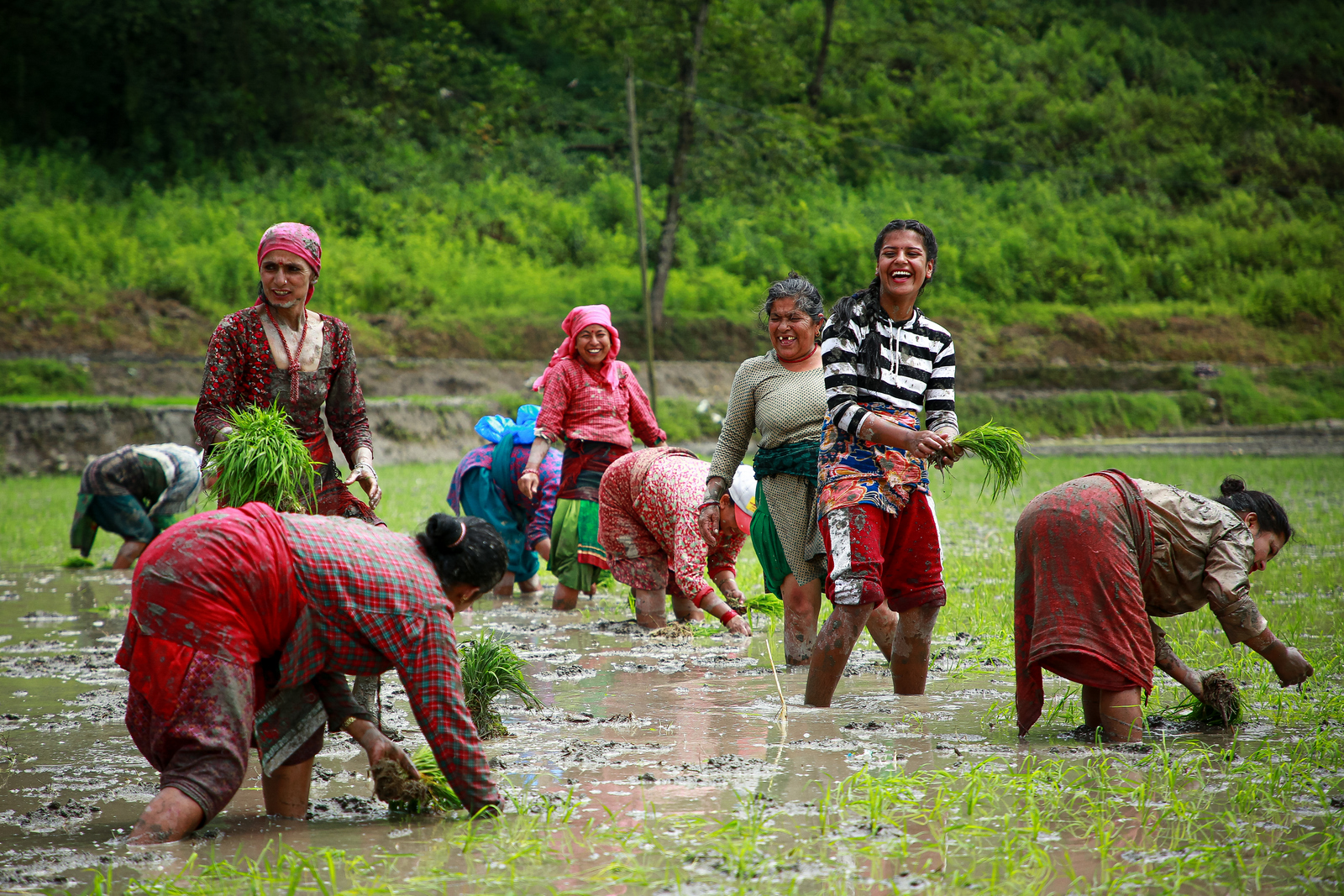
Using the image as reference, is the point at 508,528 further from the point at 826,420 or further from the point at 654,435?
the point at 826,420

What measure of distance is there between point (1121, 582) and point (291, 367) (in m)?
3.32

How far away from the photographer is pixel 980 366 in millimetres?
27594

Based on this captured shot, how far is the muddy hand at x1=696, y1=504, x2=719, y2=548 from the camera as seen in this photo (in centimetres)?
550

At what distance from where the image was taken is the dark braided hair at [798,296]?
580 centimetres

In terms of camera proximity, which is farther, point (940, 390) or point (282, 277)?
point (940, 390)

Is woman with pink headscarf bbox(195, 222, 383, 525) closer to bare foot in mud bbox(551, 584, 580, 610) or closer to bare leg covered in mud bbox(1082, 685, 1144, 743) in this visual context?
bare leg covered in mud bbox(1082, 685, 1144, 743)

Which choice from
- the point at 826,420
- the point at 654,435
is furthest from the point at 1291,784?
the point at 654,435

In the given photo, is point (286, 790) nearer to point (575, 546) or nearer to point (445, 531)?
point (445, 531)

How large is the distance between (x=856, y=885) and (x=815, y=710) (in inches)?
80.9

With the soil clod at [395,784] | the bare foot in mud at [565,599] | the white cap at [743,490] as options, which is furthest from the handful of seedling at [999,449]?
the bare foot in mud at [565,599]

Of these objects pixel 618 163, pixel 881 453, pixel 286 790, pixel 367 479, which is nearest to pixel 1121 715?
pixel 881 453

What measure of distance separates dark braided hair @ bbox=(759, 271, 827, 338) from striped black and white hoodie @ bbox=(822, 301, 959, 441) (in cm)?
82

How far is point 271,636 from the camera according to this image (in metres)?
3.51

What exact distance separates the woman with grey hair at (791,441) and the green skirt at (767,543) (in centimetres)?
7
